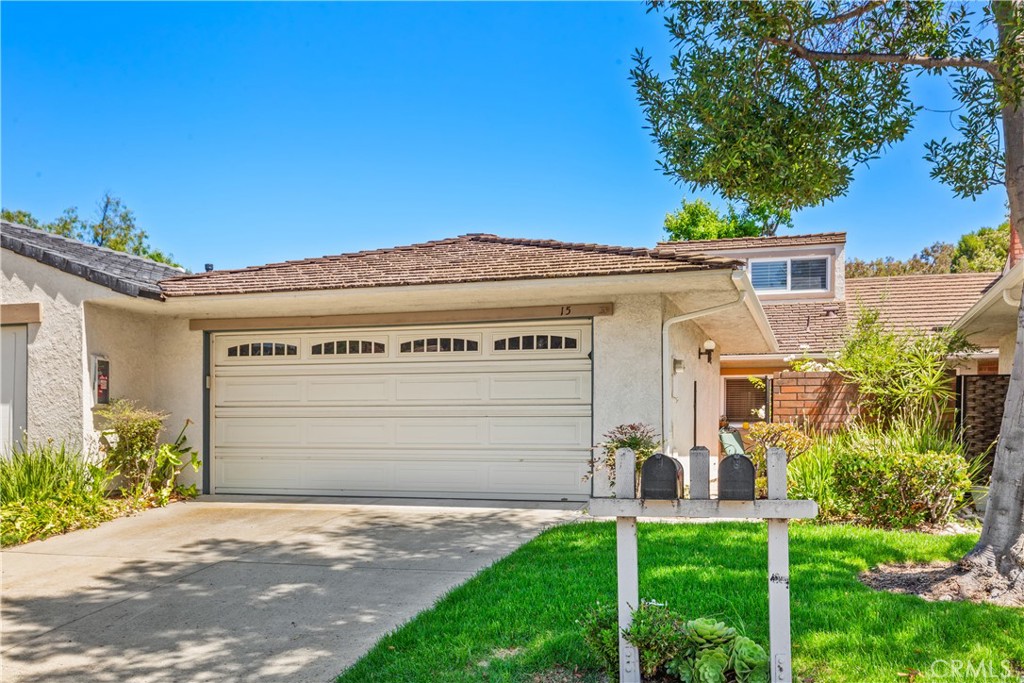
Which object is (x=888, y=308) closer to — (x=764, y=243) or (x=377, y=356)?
(x=764, y=243)

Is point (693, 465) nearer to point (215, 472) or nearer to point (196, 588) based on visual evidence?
point (196, 588)

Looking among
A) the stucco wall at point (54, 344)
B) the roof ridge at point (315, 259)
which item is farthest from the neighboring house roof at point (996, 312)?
the stucco wall at point (54, 344)

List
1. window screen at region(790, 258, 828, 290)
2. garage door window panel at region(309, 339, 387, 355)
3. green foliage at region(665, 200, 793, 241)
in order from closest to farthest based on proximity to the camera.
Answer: garage door window panel at region(309, 339, 387, 355) → window screen at region(790, 258, 828, 290) → green foliage at region(665, 200, 793, 241)

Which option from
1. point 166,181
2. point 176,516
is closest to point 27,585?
point 176,516

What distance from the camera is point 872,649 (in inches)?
155

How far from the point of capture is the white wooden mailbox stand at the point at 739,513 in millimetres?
3283

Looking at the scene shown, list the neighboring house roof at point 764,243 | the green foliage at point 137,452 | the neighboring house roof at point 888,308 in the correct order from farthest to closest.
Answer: the neighboring house roof at point 764,243 < the neighboring house roof at point 888,308 < the green foliage at point 137,452

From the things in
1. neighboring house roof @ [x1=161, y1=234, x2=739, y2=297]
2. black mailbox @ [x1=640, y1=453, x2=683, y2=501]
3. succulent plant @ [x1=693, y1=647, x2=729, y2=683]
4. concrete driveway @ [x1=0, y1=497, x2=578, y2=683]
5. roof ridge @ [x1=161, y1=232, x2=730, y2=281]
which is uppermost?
roof ridge @ [x1=161, y1=232, x2=730, y2=281]

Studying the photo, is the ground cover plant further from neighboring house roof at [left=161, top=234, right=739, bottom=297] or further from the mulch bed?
the mulch bed

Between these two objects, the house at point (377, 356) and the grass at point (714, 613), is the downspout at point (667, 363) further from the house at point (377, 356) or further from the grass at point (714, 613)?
the grass at point (714, 613)

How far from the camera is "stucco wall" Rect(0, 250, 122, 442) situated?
947 cm

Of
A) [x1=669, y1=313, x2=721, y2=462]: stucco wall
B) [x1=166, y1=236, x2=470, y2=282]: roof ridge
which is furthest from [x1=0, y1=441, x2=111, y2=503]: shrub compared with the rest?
[x1=669, y1=313, x2=721, y2=462]: stucco wall

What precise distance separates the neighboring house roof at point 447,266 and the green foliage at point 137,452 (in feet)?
5.62

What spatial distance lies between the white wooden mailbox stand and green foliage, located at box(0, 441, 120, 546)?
711 centimetres
